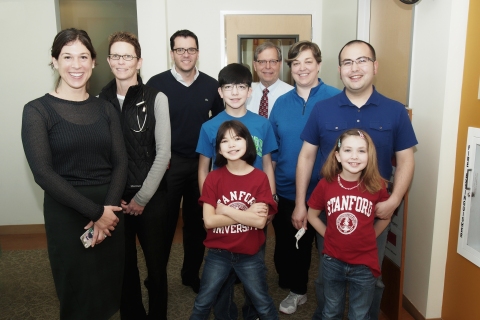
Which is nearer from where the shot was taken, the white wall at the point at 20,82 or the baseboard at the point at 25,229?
the white wall at the point at 20,82

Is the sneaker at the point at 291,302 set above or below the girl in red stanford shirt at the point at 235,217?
below

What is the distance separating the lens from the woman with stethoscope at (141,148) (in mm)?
1900

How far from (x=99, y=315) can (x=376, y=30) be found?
2592 millimetres

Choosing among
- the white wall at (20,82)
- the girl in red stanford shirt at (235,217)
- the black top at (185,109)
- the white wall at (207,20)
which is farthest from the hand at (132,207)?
the white wall at (20,82)

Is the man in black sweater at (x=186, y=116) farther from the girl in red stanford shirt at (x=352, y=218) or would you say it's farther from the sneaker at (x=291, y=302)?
the girl in red stanford shirt at (x=352, y=218)

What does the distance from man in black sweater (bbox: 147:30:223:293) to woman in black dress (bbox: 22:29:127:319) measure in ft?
2.25

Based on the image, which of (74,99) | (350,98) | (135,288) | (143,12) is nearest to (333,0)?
(143,12)

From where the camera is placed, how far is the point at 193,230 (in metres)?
2.70

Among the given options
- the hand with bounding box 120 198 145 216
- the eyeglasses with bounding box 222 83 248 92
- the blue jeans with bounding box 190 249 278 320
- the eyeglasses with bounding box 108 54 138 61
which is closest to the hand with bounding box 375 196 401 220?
the blue jeans with bounding box 190 249 278 320

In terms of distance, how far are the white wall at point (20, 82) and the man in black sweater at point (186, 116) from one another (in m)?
1.79

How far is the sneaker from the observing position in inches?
96.0

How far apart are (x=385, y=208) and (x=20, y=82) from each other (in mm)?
3541

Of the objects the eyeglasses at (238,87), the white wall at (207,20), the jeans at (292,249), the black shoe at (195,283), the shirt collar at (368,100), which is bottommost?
the black shoe at (195,283)

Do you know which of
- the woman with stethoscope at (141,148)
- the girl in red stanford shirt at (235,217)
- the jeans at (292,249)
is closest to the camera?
the girl in red stanford shirt at (235,217)
